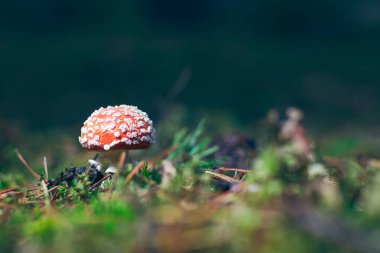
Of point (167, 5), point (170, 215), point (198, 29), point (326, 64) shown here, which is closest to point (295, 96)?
point (326, 64)

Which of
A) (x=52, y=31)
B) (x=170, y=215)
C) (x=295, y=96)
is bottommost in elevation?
(x=170, y=215)

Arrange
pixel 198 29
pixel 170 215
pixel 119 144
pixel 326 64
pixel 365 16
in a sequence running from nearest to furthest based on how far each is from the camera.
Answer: pixel 170 215 → pixel 119 144 → pixel 326 64 → pixel 198 29 → pixel 365 16

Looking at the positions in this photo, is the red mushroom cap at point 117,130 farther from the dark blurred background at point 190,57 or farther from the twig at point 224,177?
the dark blurred background at point 190,57

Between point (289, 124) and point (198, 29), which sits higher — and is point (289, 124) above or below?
below

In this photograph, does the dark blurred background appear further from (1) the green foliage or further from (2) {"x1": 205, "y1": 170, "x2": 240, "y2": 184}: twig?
(1) the green foliage

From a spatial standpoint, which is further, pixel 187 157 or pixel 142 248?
pixel 187 157

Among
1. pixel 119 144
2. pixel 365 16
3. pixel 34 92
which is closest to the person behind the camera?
pixel 119 144

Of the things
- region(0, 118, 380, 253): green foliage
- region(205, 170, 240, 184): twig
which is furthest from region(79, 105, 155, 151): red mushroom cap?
Answer: region(0, 118, 380, 253): green foliage

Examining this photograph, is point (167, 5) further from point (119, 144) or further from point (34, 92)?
point (119, 144)
